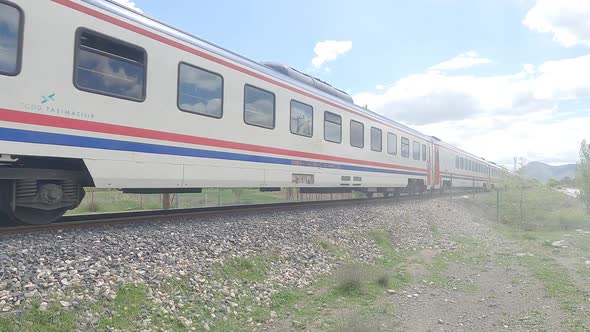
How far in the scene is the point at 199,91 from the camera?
7.98 metres

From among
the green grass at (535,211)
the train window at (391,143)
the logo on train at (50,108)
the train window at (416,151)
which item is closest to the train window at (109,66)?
the logo on train at (50,108)

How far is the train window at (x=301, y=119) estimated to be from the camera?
1089 centimetres

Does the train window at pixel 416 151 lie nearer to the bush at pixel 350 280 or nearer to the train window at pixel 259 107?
the train window at pixel 259 107

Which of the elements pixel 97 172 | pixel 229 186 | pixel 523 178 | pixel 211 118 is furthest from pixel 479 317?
pixel 523 178

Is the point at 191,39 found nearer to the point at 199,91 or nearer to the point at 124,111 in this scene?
the point at 199,91

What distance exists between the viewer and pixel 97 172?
20.7 ft

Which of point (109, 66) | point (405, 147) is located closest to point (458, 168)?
point (405, 147)

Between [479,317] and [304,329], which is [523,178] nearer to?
[479,317]

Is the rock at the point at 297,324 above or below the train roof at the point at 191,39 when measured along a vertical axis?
below

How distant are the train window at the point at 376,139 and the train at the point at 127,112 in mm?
4642

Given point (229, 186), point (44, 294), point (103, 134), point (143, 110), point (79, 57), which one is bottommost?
point (44, 294)

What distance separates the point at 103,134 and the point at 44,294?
2.90m

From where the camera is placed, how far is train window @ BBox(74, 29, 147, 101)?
6.13 m

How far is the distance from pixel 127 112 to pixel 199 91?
164cm
